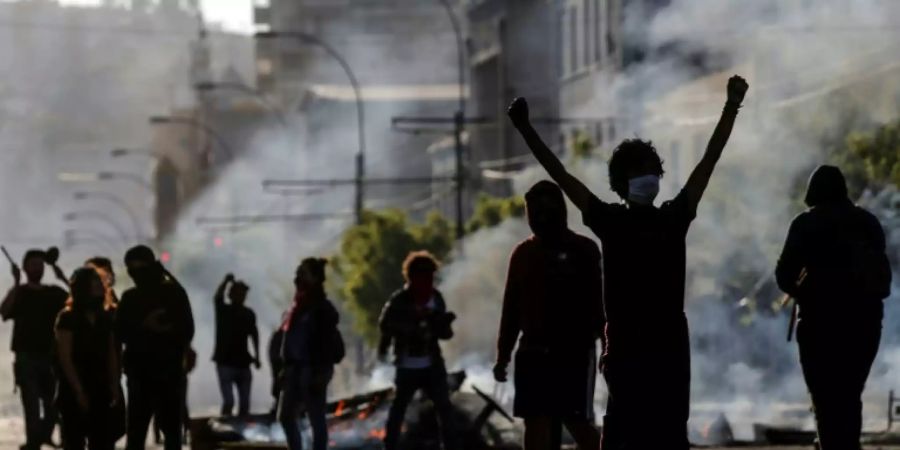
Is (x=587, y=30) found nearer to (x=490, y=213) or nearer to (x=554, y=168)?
(x=490, y=213)

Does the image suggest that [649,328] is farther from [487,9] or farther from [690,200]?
[487,9]

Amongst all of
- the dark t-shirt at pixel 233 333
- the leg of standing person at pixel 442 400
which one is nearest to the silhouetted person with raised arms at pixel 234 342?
the dark t-shirt at pixel 233 333

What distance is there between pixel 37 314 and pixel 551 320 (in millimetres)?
7642

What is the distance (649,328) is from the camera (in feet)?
32.7

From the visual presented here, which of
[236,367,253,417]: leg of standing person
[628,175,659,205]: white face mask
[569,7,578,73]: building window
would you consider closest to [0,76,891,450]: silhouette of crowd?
[628,175,659,205]: white face mask

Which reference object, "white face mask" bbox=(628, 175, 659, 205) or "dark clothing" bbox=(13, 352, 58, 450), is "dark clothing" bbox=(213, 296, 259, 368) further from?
"white face mask" bbox=(628, 175, 659, 205)

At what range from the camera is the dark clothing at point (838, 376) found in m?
12.8

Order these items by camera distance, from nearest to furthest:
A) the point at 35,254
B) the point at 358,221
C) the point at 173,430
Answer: the point at 173,430, the point at 35,254, the point at 358,221

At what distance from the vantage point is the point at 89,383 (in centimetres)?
1603

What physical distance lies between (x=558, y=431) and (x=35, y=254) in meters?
7.92

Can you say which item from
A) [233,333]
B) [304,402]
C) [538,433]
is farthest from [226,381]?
[538,433]

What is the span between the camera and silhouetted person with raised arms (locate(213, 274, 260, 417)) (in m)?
25.1

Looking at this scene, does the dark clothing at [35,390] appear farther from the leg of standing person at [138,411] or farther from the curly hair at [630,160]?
the curly hair at [630,160]

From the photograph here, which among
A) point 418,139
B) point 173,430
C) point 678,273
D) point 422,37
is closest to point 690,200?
point 678,273
